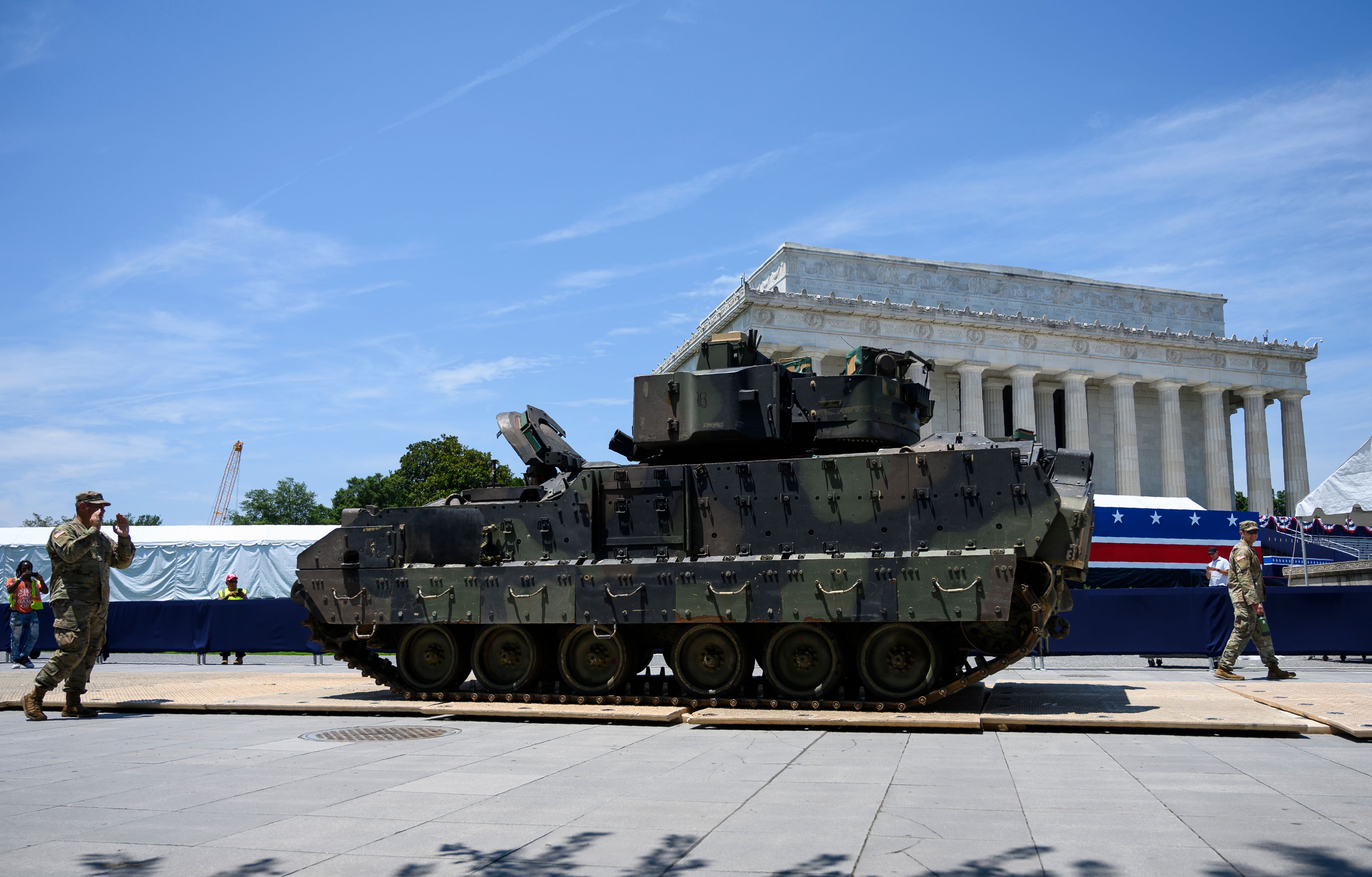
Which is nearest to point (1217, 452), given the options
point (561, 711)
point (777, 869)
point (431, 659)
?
point (431, 659)

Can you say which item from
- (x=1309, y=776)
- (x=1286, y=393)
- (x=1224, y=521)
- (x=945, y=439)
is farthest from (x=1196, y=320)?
(x=1309, y=776)

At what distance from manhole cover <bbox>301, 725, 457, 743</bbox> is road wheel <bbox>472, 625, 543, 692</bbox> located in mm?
2188

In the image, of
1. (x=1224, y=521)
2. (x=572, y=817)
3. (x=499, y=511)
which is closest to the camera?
(x=572, y=817)

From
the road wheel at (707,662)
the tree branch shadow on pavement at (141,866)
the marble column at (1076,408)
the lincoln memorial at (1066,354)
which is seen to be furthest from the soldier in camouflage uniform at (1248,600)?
the marble column at (1076,408)

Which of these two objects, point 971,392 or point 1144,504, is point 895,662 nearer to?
point 1144,504

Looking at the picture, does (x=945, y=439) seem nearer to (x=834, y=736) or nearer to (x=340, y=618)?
(x=834, y=736)

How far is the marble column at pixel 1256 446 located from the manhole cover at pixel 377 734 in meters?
65.4

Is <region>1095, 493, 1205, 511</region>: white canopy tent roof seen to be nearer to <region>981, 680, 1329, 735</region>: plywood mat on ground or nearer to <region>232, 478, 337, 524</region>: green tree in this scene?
<region>981, 680, 1329, 735</region>: plywood mat on ground

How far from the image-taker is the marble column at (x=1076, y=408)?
203 feet

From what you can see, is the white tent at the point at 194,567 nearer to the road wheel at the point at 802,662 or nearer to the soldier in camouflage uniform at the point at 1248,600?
the road wheel at the point at 802,662

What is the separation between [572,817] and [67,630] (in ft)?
26.5

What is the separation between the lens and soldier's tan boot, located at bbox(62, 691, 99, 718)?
11.9m

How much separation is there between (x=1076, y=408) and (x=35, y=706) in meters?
59.0

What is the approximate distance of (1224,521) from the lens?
35.3 metres
